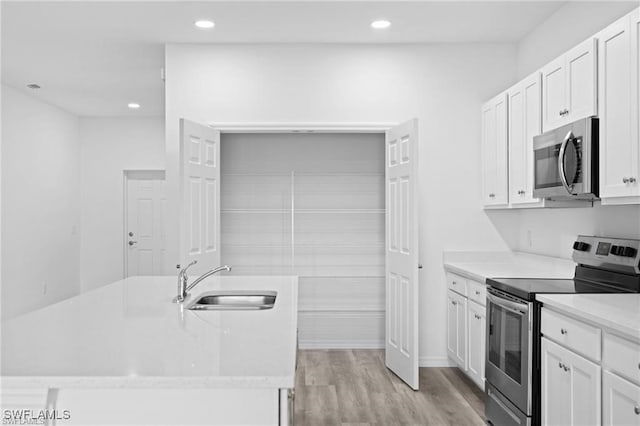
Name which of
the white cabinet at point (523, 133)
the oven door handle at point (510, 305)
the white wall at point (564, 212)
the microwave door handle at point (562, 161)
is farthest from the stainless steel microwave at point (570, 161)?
the oven door handle at point (510, 305)

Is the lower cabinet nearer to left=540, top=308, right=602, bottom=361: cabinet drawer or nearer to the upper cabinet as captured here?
left=540, top=308, right=602, bottom=361: cabinet drawer

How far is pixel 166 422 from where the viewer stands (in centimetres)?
157

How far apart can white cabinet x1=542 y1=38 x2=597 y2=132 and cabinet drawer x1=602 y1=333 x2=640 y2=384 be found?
133 cm

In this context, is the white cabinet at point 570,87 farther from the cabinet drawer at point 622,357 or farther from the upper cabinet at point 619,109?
the cabinet drawer at point 622,357

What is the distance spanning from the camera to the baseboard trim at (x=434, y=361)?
4844 millimetres

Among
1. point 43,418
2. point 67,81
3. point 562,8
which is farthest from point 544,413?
point 67,81

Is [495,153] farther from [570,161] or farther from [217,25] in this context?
[217,25]

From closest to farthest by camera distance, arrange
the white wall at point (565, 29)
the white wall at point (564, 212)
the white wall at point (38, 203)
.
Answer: the white wall at point (564, 212), the white wall at point (565, 29), the white wall at point (38, 203)

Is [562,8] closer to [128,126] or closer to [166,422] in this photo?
[166,422]

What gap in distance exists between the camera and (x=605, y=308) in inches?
94.5

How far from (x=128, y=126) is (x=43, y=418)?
7472mm

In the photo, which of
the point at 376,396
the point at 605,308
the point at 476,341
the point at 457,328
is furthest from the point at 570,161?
the point at 376,396

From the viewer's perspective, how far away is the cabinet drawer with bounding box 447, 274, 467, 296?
4270 millimetres

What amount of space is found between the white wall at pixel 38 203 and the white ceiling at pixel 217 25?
4.17ft
